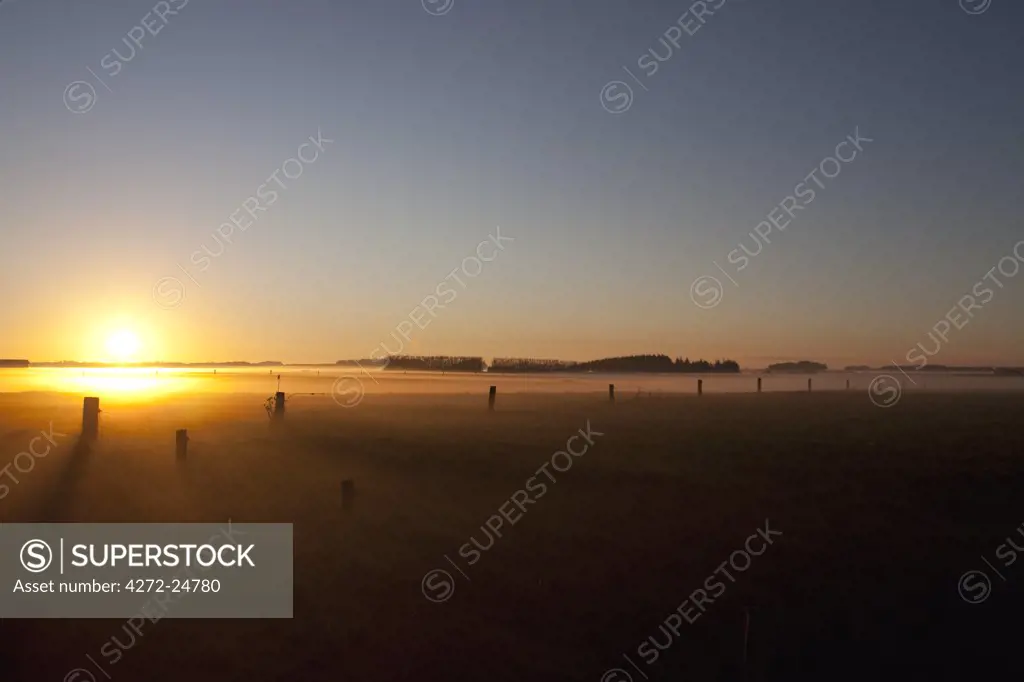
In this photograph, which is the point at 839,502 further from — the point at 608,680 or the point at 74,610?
the point at 74,610

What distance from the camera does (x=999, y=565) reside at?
1360 centimetres

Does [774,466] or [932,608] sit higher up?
[774,466]

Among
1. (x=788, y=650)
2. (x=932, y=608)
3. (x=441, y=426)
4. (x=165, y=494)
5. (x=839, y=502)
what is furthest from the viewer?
(x=441, y=426)

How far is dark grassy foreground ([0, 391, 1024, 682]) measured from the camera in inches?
383

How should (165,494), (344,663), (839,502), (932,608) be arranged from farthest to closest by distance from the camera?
(839,502), (165,494), (932,608), (344,663)

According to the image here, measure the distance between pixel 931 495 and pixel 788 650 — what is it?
9.98 meters

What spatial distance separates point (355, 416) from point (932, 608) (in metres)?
26.2

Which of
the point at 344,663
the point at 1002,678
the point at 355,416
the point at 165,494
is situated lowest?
the point at 1002,678

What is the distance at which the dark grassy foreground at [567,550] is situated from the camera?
31.9 feet

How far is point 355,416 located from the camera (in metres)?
34.2

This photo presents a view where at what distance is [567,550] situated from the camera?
1352 centimetres

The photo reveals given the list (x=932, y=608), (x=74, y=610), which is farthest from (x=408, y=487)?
(x=932, y=608)

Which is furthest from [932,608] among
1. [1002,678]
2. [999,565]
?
[999,565]

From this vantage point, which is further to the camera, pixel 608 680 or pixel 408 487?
pixel 408 487
